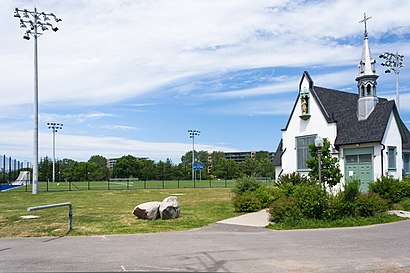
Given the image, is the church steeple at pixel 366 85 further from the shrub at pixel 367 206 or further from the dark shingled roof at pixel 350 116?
the shrub at pixel 367 206

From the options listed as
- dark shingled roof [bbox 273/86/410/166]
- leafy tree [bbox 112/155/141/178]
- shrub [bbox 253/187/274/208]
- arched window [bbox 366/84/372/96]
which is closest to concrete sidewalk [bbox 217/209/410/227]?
shrub [bbox 253/187/274/208]

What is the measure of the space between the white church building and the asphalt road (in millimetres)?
11461

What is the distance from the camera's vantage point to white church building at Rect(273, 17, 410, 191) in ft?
76.2

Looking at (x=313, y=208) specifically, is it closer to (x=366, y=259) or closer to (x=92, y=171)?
(x=366, y=259)

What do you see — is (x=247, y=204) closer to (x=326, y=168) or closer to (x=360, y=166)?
(x=326, y=168)

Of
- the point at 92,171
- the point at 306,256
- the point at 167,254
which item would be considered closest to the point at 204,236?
the point at 167,254

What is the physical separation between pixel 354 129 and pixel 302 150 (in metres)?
4.37

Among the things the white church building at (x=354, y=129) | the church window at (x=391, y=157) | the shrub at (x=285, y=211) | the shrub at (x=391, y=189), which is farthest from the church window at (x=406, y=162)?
the shrub at (x=285, y=211)

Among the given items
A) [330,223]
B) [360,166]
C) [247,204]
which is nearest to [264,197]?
[247,204]

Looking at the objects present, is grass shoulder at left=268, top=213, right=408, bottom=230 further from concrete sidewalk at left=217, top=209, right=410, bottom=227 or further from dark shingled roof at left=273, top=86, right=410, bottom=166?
dark shingled roof at left=273, top=86, right=410, bottom=166

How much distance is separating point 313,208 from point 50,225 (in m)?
9.36

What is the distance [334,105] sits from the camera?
27.4 metres

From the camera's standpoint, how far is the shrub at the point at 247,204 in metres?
17.8

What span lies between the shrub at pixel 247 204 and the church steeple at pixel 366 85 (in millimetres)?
11128
